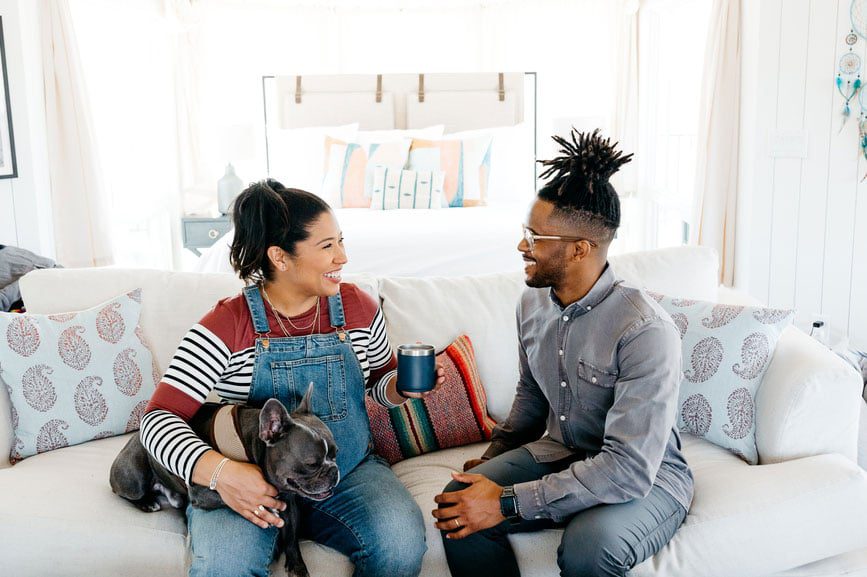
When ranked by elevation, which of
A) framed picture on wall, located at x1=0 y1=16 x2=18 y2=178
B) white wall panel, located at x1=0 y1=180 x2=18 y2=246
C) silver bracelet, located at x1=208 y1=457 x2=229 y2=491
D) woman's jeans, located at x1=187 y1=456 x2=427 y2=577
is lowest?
woman's jeans, located at x1=187 y1=456 x2=427 y2=577

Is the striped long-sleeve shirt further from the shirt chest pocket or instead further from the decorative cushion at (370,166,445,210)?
the decorative cushion at (370,166,445,210)

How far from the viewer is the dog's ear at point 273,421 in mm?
1651

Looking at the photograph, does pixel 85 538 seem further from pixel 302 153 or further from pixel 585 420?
pixel 302 153

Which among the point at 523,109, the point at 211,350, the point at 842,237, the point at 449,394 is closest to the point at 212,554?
the point at 211,350

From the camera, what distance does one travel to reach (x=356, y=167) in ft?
16.7

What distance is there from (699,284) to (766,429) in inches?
23.5

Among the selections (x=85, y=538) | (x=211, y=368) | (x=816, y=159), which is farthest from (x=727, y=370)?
(x=816, y=159)

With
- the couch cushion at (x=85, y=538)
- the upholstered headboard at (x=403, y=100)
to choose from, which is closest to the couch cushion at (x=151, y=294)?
the couch cushion at (x=85, y=538)

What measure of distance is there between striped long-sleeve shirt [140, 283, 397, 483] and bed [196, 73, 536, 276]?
156 cm

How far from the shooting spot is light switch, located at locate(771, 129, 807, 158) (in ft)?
12.1

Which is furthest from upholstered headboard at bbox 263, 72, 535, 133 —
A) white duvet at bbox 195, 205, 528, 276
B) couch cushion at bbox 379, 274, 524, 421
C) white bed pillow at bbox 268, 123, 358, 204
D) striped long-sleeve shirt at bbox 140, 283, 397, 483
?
striped long-sleeve shirt at bbox 140, 283, 397, 483

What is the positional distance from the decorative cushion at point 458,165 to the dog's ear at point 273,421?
11.4 ft

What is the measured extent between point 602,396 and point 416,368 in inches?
15.9

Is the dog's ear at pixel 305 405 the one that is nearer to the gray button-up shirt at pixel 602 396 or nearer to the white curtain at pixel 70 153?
the gray button-up shirt at pixel 602 396
